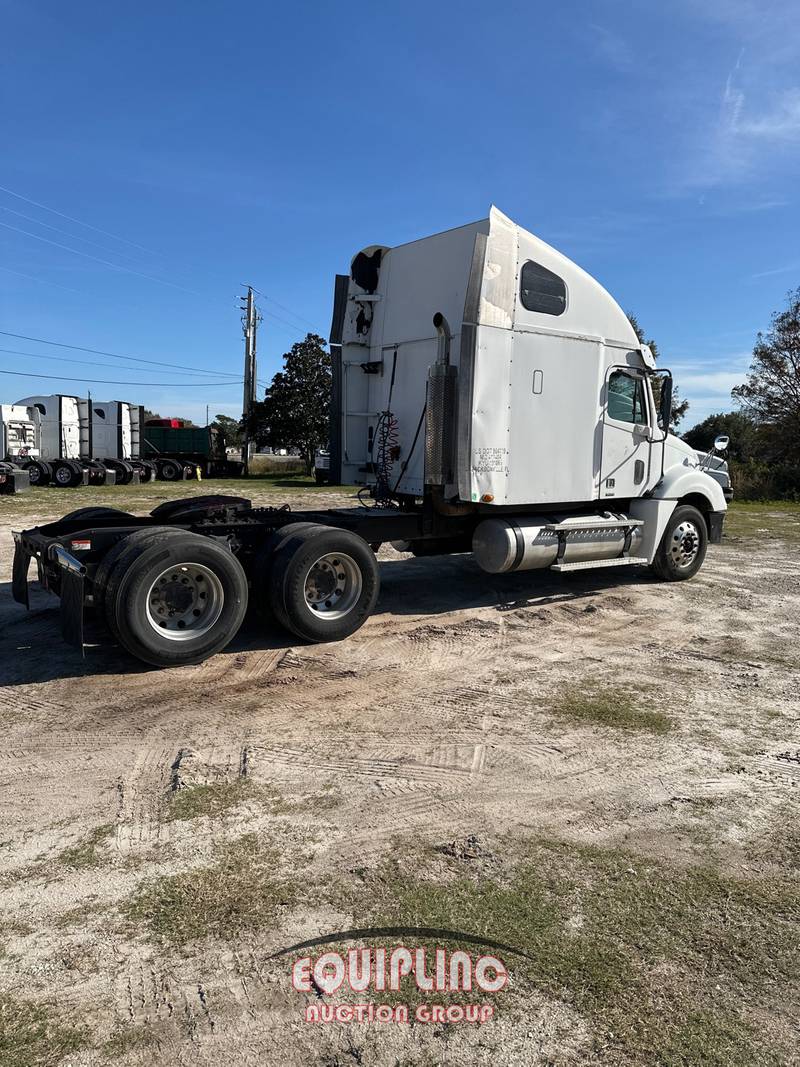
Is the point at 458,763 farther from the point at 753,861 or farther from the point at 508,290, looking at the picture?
the point at 508,290

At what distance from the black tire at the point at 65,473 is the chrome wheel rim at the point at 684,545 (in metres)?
24.3

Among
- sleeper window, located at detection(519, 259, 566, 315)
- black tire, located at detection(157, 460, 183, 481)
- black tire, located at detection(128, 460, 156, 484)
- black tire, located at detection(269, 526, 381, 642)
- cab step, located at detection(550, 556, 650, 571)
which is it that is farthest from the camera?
black tire, located at detection(157, 460, 183, 481)

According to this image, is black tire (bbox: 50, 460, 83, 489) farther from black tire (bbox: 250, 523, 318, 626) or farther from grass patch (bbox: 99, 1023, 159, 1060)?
grass patch (bbox: 99, 1023, 159, 1060)

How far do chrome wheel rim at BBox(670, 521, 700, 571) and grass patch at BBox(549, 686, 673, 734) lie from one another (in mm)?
4586

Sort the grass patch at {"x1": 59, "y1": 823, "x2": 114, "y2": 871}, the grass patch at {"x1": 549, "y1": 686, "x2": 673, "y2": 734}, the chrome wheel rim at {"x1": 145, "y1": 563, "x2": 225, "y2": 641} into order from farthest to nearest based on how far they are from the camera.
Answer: the chrome wheel rim at {"x1": 145, "y1": 563, "x2": 225, "y2": 641} → the grass patch at {"x1": 549, "y1": 686, "x2": 673, "y2": 734} → the grass patch at {"x1": 59, "y1": 823, "x2": 114, "y2": 871}

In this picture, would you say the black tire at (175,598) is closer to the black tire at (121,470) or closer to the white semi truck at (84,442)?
the white semi truck at (84,442)

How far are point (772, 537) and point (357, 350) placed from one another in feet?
36.6

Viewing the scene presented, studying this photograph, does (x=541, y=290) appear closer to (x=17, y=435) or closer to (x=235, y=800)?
(x=235, y=800)

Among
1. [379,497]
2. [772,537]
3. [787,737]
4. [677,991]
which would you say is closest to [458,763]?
[677,991]

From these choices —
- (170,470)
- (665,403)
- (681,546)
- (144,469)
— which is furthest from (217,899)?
(170,470)

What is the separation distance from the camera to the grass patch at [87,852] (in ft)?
10.4

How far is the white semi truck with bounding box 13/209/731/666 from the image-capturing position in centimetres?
575

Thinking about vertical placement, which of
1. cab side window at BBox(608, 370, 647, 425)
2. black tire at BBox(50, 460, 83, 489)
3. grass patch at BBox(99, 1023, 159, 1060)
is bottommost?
grass patch at BBox(99, 1023, 159, 1060)

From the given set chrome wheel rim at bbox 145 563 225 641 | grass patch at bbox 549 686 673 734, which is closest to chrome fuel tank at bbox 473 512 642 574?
grass patch at bbox 549 686 673 734
